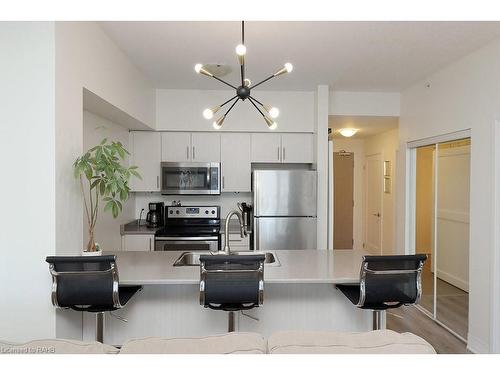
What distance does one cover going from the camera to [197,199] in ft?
15.5

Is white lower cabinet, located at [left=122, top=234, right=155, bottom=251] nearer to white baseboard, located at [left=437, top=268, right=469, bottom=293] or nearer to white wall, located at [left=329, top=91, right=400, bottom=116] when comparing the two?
white wall, located at [left=329, top=91, right=400, bottom=116]

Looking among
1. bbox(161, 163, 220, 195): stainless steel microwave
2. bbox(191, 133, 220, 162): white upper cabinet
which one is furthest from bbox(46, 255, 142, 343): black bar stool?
bbox(191, 133, 220, 162): white upper cabinet

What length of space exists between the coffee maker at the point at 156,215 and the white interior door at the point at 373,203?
3891 mm

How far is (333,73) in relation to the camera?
3.65 meters

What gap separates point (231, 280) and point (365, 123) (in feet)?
12.2

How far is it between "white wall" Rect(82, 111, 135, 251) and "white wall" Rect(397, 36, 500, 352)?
3180 millimetres

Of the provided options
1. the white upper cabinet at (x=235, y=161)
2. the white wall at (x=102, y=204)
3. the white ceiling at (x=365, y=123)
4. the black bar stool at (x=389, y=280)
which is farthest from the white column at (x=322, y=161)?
the white wall at (x=102, y=204)

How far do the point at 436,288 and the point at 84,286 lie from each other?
340cm

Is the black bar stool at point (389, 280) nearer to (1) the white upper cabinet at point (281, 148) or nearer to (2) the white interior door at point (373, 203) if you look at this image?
(1) the white upper cabinet at point (281, 148)

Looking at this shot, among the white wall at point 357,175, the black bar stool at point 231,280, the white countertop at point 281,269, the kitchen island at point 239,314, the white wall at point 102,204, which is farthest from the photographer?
the white wall at point 357,175

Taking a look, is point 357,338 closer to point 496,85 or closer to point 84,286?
point 84,286

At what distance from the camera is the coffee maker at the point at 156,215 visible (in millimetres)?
4398

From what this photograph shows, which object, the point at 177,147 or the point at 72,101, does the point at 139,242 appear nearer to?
the point at 177,147
